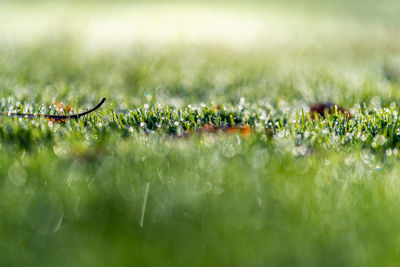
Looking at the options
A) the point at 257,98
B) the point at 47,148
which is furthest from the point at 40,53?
the point at 47,148

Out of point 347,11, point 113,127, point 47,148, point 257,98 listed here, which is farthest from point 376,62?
point 347,11

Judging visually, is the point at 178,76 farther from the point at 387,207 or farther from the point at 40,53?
the point at 387,207

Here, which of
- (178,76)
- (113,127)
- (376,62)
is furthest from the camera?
(376,62)

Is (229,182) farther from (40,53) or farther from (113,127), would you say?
(40,53)

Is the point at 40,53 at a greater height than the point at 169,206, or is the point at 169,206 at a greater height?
the point at 40,53

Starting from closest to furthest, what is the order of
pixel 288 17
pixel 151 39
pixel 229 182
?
pixel 229 182 → pixel 151 39 → pixel 288 17

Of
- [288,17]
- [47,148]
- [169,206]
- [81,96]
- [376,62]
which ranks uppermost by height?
[288,17]

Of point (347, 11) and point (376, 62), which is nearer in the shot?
point (376, 62)
